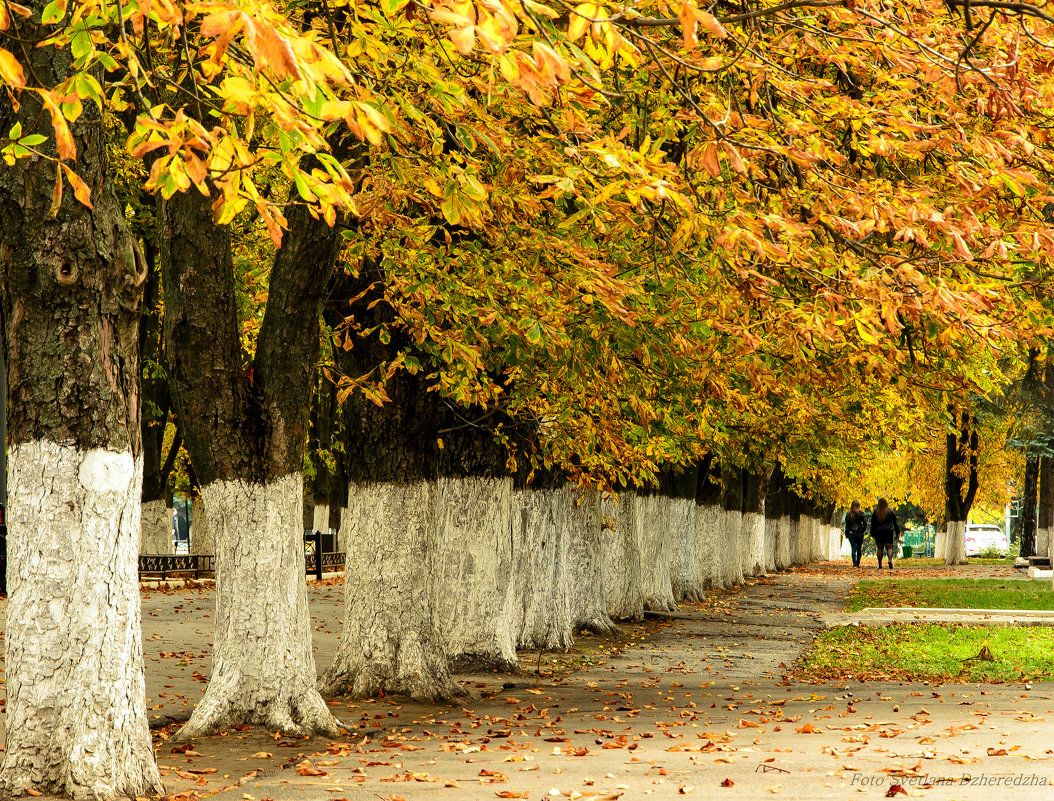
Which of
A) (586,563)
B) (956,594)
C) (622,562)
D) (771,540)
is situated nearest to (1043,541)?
(771,540)

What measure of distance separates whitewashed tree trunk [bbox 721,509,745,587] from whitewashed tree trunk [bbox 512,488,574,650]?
1673cm

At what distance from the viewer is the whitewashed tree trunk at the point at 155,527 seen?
1100 inches

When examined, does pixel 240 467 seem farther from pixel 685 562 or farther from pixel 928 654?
pixel 685 562

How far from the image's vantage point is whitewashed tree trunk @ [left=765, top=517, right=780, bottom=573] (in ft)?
147

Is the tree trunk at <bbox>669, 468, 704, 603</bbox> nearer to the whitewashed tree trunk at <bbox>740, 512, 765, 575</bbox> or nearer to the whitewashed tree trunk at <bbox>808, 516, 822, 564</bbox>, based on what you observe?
the whitewashed tree trunk at <bbox>740, 512, 765, 575</bbox>

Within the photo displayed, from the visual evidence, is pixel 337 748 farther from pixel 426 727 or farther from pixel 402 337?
pixel 402 337

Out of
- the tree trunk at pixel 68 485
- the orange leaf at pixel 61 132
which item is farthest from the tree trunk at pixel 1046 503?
the orange leaf at pixel 61 132

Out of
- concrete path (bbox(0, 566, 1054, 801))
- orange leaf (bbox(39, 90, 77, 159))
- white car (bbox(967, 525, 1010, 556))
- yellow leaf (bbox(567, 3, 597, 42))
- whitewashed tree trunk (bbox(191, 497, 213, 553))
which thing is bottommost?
white car (bbox(967, 525, 1010, 556))

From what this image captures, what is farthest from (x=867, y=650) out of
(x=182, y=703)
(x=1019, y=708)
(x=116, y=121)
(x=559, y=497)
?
(x=116, y=121)

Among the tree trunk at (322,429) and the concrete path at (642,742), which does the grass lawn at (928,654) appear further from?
the tree trunk at (322,429)

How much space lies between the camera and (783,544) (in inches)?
1906

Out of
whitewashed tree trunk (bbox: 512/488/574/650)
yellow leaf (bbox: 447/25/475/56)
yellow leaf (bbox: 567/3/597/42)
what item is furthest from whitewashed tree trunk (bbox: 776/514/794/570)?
yellow leaf (bbox: 447/25/475/56)

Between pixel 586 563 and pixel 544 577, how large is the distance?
2.30m

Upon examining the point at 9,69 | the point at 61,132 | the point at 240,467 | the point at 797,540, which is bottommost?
the point at 797,540
